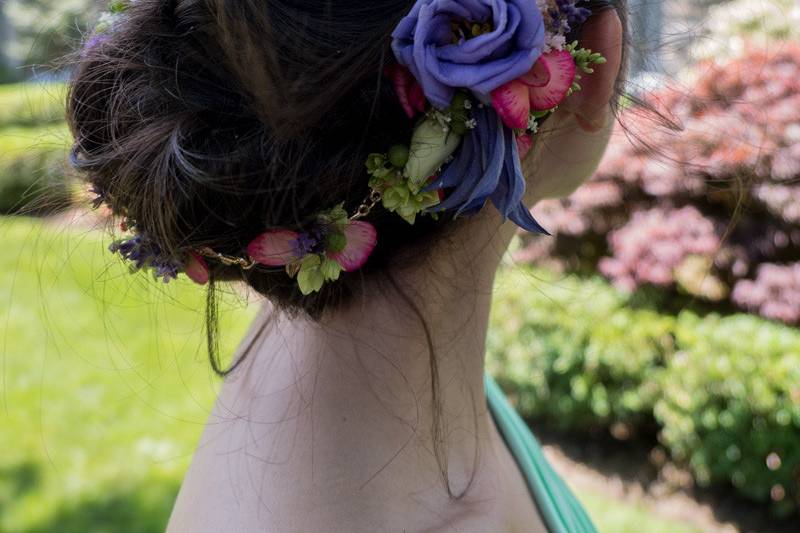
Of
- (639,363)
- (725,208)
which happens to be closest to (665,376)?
(639,363)

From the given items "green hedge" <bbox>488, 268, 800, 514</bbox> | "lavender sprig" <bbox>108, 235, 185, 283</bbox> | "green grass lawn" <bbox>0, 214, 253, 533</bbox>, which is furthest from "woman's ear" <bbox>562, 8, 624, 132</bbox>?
"green hedge" <bbox>488, 268, 800, 514</bbox>

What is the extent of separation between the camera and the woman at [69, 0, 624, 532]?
95 cm

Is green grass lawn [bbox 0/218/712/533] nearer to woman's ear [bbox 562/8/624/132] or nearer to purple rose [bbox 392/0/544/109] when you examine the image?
woman's ear [bbox 562/8/624/132]

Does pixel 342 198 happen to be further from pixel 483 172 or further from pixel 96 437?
pixel 96 437

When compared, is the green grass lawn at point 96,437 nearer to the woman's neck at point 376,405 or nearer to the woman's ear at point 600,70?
the woman's neck at point 376,405

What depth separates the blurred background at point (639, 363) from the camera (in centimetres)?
400

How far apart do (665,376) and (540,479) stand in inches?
119

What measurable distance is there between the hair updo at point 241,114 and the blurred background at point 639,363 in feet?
8.53

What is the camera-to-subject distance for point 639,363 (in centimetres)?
444

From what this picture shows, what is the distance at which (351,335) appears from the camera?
1210 mm

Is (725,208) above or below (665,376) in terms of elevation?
above

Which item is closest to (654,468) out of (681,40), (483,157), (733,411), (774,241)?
(733,411)

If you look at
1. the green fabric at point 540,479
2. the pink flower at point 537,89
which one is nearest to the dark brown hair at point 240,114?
the pink flower at point 537,89

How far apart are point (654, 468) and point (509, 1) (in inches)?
169
